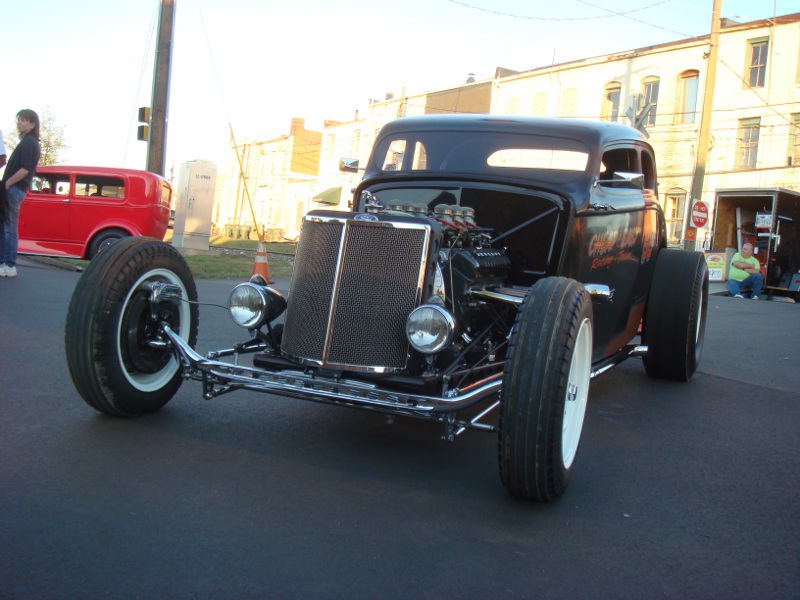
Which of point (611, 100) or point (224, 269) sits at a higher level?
point (611, 100)

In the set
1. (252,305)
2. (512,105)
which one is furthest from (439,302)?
(512,105)

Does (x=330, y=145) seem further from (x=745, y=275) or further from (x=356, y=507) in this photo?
(x=356, y=507)

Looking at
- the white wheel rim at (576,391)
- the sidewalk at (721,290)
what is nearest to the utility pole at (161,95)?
the white wheel rim at (576,391)

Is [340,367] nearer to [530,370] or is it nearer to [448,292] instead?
[448,292]

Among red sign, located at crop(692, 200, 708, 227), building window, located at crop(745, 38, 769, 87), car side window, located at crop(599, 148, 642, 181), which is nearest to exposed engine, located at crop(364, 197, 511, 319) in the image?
car side window, located at crop(599, 148, 642, 181)

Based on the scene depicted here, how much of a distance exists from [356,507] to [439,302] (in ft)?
3.32

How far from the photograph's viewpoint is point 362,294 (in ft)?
12.1

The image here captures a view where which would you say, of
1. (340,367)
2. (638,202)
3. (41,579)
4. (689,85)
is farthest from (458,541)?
(689,85)

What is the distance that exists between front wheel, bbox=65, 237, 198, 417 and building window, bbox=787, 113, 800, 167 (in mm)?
30170

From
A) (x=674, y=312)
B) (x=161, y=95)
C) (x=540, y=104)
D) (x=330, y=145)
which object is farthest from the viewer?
(x=330, y=145)

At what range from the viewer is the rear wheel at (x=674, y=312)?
6070mm

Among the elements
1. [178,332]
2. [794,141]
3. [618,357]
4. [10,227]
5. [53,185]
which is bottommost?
[618,357]

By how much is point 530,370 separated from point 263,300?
1.42 m

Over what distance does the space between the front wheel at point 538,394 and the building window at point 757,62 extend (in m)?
31.4
